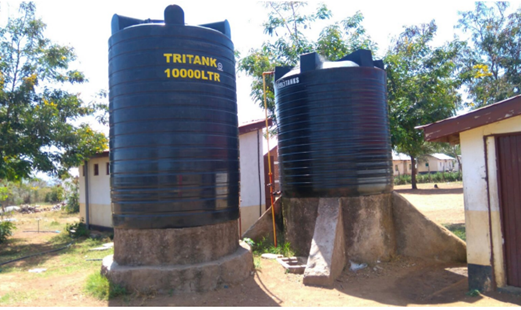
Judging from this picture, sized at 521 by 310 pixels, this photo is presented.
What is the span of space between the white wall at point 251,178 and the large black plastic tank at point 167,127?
5.49 metres

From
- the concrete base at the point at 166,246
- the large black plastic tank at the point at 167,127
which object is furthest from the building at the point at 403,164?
the concrete base at the point at 166,246

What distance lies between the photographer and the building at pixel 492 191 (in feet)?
18.4

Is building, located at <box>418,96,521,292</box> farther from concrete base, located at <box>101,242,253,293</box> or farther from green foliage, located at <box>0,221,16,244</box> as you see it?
green foliage, located at <box>0,221,16,244</box>

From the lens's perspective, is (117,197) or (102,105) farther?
(102,105)

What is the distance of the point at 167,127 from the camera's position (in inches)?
221

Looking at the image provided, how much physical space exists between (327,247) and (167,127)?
3.25 m

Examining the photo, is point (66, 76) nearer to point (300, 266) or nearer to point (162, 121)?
point (162, 121)

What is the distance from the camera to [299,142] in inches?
306

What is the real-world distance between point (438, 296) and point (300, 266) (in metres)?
2.20

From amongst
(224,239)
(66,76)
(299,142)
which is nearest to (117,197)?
(224,239)

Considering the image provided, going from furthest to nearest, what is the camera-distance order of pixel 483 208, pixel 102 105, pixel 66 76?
pixel 102 105
pixel 66 76
pixel 483 208

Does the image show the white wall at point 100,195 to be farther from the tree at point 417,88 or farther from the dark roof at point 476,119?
the dark roof at point 476,119

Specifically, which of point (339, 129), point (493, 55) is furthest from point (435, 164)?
point (339, 129)

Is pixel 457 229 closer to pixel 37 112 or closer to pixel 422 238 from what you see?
pixel 422 238
